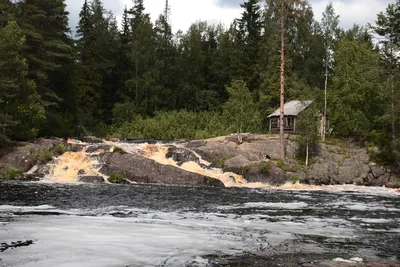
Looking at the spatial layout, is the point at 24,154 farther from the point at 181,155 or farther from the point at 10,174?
the point at 181,155

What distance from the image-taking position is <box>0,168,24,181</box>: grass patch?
78.0 ft

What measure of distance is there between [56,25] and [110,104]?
2278cm

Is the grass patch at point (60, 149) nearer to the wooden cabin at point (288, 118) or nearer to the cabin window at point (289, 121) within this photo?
the wooden cabin at point (288, 118)

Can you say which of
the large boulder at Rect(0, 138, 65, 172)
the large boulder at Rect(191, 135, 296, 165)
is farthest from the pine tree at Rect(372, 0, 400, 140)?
the large boulder at Rect(0, 138, 65, 172)

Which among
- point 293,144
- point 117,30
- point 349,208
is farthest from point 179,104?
point 349,208

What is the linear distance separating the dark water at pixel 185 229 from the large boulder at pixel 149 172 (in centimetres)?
604

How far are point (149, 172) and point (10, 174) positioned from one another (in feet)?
29.5

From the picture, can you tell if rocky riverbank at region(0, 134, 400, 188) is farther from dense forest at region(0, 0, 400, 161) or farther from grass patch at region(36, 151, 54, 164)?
dense forest at region(0, 0, 400, 161)

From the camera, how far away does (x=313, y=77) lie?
60.2m

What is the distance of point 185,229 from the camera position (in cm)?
941

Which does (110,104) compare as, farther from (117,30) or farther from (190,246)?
(190,246)

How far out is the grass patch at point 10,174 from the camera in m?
23.8

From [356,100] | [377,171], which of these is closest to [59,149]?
[377,171]

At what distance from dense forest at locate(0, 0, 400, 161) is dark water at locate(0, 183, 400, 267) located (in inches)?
669
